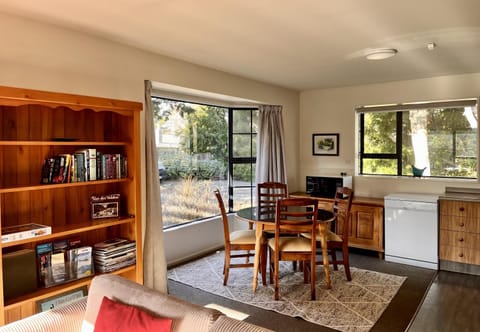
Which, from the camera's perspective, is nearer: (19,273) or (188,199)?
(19,273)

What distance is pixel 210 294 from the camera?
352 centimetres

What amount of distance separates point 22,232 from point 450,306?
3680 millimetres

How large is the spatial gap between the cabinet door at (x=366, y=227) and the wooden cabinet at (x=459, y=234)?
0.74 metres

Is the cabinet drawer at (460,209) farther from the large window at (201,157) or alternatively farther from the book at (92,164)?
the book at (92,164)

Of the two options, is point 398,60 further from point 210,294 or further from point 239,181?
point 210,294

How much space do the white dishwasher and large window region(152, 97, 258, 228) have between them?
2065mm

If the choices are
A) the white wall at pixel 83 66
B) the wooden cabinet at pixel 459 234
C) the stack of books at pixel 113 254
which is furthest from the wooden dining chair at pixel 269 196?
the wooden cabinet at pixel 459 234

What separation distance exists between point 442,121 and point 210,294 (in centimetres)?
387

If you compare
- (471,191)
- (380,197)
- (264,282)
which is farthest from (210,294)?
(471,191)

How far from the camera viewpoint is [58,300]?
2.63 metres

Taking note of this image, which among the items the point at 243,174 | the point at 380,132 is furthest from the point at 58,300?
the point at 380,132

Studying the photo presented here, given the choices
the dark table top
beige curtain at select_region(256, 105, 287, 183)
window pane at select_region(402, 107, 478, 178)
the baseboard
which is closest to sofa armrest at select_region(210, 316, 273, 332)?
the dark table top

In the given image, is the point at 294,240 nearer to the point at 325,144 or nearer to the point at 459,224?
the point at 459,224

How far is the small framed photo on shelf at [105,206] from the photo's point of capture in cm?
299
